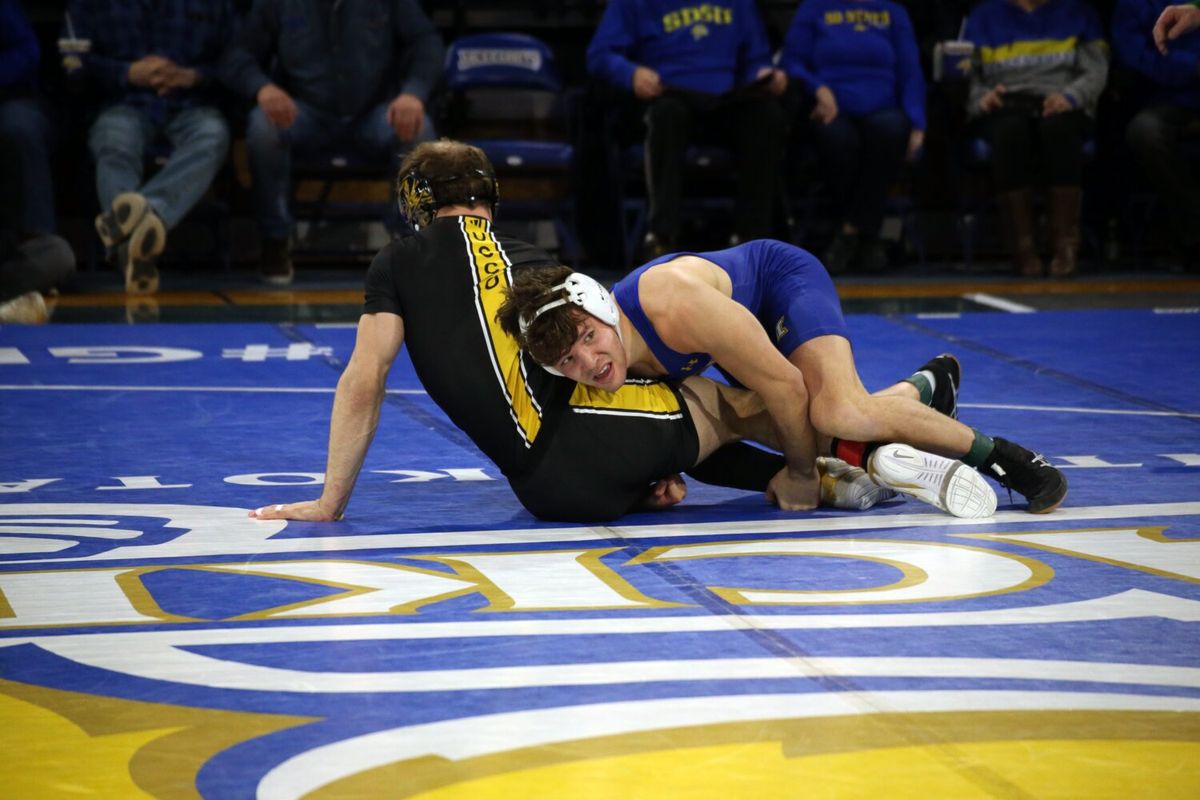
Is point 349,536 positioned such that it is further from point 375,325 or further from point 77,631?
point 77,631

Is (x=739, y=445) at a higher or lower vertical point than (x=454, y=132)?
lower

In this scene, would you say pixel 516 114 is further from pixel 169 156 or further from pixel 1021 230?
pixel 1021 230

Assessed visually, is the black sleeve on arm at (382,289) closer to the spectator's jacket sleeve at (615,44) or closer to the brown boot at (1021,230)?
the spectator's jacket sleeve at (615,44)

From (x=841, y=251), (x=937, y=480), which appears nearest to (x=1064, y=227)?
(x=841, y=251)

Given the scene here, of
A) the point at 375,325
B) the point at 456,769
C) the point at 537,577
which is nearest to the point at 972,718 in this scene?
the point at 456,769

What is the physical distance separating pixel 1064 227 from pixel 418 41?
3.46 meters

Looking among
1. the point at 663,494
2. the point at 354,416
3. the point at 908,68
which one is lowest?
the point at 663,494

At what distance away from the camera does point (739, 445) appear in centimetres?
411

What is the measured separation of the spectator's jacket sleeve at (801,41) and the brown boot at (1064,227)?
1363mm

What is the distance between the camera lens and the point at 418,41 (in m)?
8.67

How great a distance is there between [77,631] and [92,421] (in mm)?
2322

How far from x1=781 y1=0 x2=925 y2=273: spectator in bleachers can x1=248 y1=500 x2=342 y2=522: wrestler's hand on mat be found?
5711mm

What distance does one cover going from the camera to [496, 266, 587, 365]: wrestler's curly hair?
11.6 feet

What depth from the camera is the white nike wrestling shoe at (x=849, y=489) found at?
397cm
